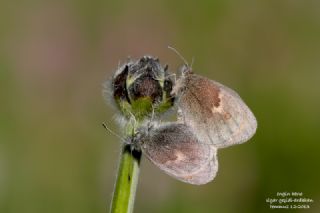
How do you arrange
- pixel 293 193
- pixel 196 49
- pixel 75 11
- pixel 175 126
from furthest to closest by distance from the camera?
pixel 75 11 < pixel 196 49 < pixel 293 193 < pixel 175 126

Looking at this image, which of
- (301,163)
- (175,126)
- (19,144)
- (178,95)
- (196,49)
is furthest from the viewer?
(196,49)

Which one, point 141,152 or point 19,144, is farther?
point 19,144

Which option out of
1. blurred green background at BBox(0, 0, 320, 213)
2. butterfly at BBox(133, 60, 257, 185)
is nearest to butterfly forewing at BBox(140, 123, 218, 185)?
butterfly at BBox(133, 60, 257, 185)

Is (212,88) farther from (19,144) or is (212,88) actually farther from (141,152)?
(19,144)

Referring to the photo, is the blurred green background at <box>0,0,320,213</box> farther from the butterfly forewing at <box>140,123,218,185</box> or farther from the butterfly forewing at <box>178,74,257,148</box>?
the butterfly forewing at <box>140,123,218,185</box>

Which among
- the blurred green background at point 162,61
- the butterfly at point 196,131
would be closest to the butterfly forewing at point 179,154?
the butterfly at point 196,131

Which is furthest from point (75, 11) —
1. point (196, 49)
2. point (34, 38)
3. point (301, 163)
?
point (301, 163)

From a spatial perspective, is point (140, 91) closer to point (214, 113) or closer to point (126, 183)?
point (126, 183)
